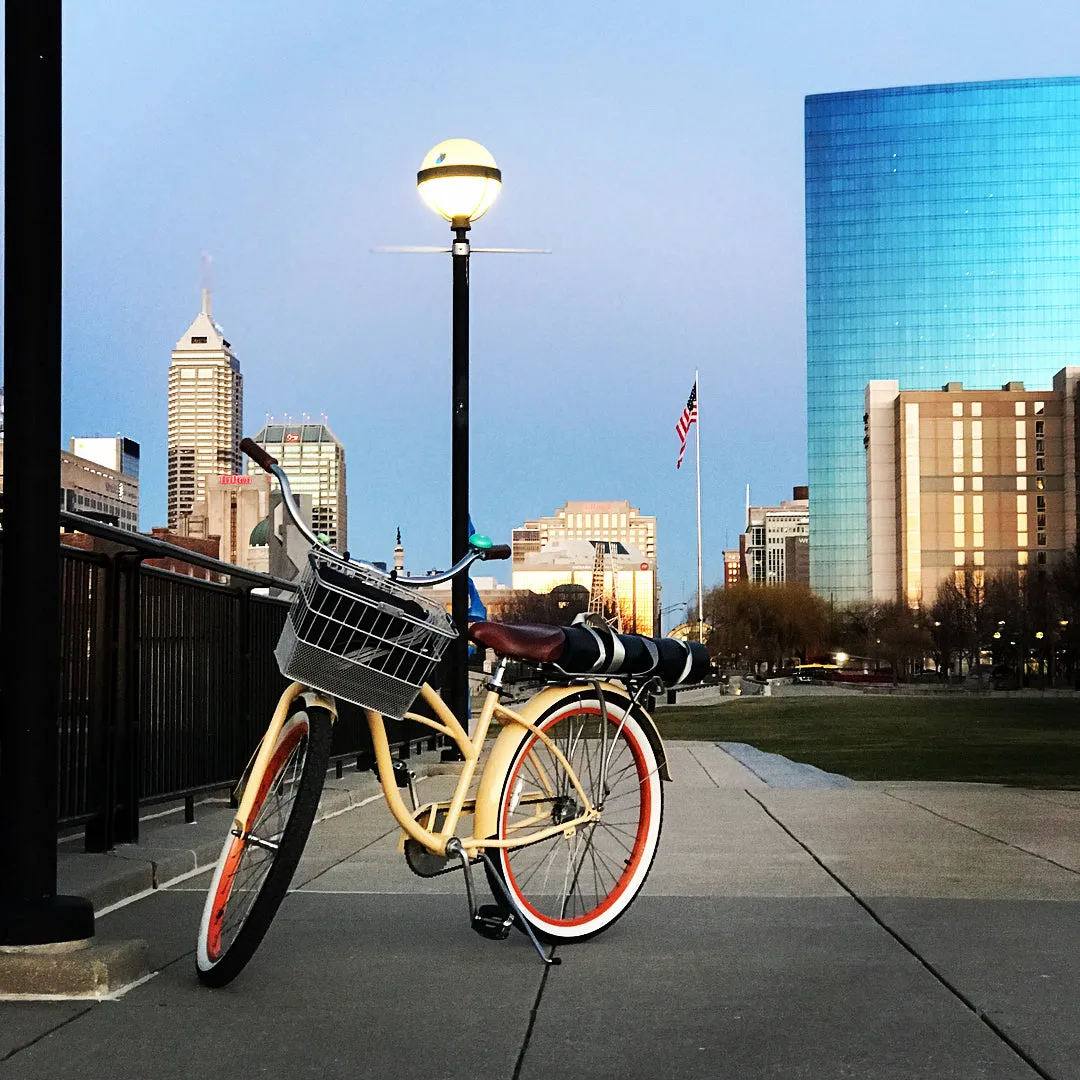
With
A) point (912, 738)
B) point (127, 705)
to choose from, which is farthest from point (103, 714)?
point (912, 738)

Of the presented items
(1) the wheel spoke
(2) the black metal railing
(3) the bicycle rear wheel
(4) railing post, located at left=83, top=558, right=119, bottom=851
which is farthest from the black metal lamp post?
(3) the bicycle rear wheel

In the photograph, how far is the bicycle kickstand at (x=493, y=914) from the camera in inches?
205

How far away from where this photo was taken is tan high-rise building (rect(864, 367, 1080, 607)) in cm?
16175

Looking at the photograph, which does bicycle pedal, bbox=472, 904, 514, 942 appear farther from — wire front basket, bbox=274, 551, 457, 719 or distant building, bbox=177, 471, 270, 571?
distant building, bbox=177, 471, 270, 571

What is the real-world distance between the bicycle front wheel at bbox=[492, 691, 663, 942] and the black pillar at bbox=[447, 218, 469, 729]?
6.95m

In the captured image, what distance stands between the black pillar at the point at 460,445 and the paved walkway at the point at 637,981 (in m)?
4.81

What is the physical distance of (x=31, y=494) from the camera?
4.86 m

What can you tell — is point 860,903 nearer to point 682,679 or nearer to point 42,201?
point 682,679

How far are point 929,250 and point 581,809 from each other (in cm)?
19594

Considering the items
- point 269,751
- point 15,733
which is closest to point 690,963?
point 269,751

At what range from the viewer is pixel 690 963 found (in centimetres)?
523

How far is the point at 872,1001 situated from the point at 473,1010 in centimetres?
120

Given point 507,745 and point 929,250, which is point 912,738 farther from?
point 929,250

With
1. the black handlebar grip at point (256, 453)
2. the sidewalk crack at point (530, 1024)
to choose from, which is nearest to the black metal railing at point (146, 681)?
the sidewalk crack at point (530, 1024)
